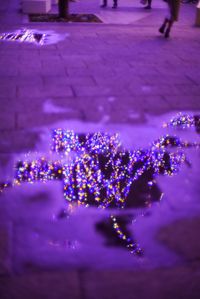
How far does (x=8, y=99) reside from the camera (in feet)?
17.9

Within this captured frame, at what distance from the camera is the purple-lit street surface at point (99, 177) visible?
2.44 m

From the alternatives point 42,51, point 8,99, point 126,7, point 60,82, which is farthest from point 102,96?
point 126,7

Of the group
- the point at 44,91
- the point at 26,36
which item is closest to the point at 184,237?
the point at 44,91

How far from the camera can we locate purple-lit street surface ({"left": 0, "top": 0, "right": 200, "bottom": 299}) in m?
2.44

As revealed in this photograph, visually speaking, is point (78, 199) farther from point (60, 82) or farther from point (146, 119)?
point (60, 82)

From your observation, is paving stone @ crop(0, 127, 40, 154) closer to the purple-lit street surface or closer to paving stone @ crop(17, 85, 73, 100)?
the purple-lit street surface

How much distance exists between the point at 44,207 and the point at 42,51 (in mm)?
6215

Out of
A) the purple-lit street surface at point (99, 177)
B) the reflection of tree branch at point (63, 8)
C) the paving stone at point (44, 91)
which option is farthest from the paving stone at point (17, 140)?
the reflection of tree branch at point (63, 8)

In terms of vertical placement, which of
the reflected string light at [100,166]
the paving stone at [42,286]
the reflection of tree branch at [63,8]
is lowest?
the paving stone at [42,286]

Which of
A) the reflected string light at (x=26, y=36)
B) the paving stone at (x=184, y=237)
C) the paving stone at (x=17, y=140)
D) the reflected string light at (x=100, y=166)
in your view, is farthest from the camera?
the reflected string light at (x=26, y=36)

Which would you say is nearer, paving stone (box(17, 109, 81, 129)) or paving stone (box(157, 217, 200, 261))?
paving stone (box(157, 217, 200, 261))

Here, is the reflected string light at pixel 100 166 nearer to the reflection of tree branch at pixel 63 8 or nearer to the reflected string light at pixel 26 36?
the reflected string light at pixel 26 36

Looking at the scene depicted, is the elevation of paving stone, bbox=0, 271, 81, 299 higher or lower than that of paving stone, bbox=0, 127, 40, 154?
lower

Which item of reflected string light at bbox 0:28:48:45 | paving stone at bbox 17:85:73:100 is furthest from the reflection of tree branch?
paving stone at bbox 17:85:73:100
